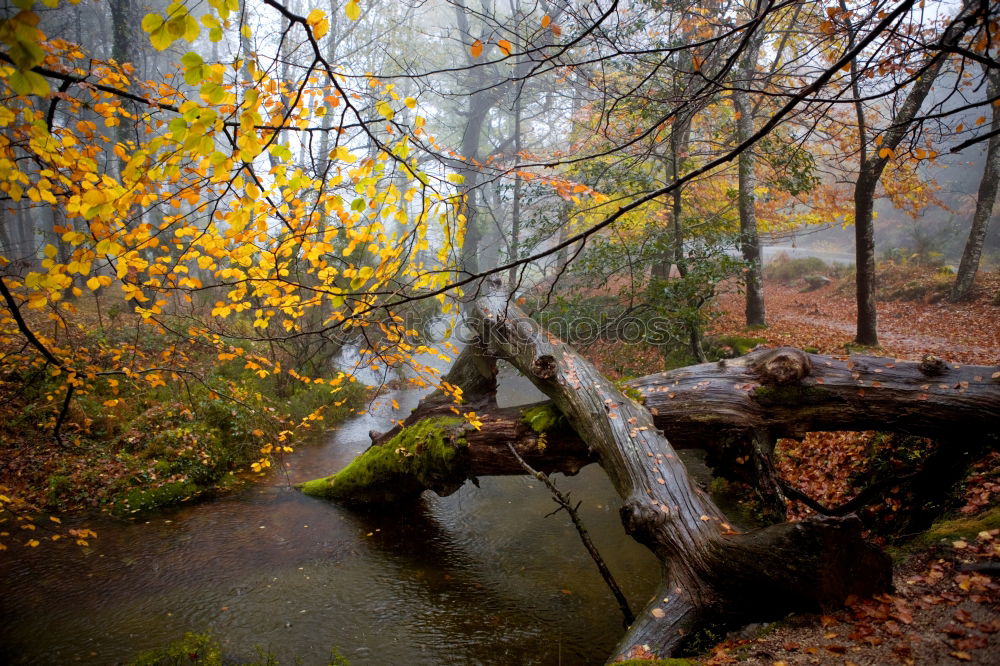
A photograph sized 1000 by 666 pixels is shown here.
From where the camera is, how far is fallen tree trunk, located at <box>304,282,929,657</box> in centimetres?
296

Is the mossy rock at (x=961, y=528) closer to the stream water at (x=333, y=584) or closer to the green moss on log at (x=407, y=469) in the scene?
the stream water at (x=333, y=584)

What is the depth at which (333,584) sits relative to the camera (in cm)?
511

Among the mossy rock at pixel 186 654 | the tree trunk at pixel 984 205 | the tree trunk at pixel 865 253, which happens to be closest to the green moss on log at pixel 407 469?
the mossy rock at pixel 186 654

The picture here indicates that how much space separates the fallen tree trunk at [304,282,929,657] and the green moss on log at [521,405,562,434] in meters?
0.05

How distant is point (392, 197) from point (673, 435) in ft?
12.1

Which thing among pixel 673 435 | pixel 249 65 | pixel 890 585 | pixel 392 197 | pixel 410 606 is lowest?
pixel 410 606

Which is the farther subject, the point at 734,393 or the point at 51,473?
the point at 51,473

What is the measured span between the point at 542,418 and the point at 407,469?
180 centimetres

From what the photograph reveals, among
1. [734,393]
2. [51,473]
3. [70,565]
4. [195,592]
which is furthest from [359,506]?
[734,393]

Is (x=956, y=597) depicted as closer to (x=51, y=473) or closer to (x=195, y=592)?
(x=195, y=592)

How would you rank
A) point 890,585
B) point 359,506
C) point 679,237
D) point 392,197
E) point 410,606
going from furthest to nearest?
point 679,237, point 359,506, point 410,606, point 392,197, point 890,585

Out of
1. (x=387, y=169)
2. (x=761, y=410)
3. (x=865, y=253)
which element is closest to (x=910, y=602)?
(x=761, y=410)

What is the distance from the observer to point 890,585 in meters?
2.99

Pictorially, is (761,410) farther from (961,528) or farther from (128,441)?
(128,441)
